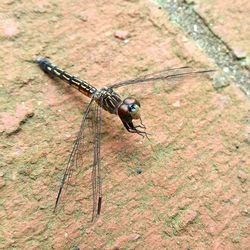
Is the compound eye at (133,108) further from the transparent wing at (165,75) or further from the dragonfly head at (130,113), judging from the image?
the transparent wing at (165,75)

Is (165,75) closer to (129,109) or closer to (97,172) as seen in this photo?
(129,109)

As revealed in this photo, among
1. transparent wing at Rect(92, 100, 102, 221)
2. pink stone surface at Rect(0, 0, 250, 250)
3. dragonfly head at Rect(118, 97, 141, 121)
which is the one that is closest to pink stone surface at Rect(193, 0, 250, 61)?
pink stone surface at Rect(0, 0, 250, 250)

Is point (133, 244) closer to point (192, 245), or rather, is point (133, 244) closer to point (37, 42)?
point (192, 245)

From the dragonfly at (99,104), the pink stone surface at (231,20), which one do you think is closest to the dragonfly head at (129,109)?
the dragonfly at (99,104)

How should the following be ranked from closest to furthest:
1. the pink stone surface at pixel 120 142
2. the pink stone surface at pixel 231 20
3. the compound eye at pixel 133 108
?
1. the pink stone surface at pixel 120 142
2. the compound eye at pixel 133 108
3. the pink stone surface at pixel 231 20

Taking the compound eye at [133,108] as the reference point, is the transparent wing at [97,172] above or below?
below

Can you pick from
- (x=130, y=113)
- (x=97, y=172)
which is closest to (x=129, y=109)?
(x=130, y=113)
